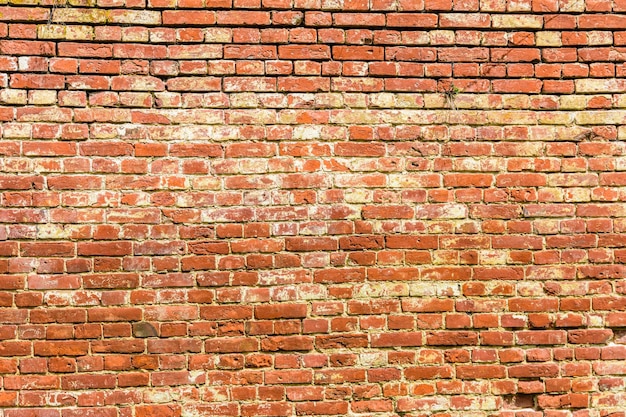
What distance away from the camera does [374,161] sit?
8.71 feet

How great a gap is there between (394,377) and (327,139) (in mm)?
1301

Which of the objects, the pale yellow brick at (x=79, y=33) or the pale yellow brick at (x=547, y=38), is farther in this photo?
the pale yellow brick at (x=547, y=38)

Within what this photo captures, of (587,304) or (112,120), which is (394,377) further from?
(112,120)

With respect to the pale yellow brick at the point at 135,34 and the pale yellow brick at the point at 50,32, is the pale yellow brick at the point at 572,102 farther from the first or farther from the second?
the pale yellow brick at the point at 50,32

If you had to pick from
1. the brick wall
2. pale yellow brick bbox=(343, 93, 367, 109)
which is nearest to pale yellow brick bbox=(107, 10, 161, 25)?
the brick wall

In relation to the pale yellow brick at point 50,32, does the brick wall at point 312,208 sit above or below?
below

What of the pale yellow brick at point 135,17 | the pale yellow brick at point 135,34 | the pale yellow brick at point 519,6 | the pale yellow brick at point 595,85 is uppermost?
the pale yellow brick at point 519,6

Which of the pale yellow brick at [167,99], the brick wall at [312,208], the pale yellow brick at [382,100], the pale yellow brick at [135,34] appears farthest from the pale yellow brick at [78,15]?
the pale yellow brick at [382,100]

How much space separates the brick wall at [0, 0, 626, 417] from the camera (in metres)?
2.55

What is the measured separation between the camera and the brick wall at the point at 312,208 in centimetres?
255

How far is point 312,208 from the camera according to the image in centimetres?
263

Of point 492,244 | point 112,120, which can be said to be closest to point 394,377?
point 492,244

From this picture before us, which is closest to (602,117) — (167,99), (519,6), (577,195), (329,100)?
(577,195)

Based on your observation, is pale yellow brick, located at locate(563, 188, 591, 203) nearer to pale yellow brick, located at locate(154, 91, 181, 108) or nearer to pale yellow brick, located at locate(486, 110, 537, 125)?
pale yellow brick, located at locate(486, 110, 537, 125)
